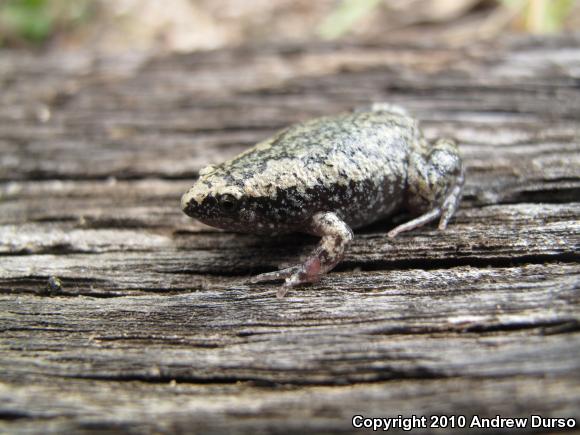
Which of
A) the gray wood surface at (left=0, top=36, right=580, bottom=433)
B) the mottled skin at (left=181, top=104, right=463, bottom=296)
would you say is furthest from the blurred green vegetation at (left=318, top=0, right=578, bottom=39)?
the mottled skin at (left=181, top=104, right=463, bottom=296)

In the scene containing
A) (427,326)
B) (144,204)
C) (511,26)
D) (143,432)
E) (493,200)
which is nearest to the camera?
(143,432)

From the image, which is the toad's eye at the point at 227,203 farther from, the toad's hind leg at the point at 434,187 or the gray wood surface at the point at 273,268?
the toad's hind leg at the point at 434,187

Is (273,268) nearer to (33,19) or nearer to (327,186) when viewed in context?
(327,186)

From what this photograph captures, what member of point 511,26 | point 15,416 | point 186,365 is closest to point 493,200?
point 186,365

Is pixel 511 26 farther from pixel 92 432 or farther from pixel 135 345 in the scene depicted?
pixel 92 432

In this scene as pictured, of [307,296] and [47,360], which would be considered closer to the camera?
[47,360]
